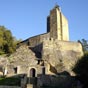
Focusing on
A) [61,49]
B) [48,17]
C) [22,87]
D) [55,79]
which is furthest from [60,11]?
[22,87]

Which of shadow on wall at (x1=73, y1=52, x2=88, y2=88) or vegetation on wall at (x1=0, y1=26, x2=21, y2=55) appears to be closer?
shadow on wall at (x1=73, y1=52, x2=88, y2=88)

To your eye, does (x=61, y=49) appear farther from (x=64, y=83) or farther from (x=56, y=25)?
(x=64, y=83)

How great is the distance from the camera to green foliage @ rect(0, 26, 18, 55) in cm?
4938

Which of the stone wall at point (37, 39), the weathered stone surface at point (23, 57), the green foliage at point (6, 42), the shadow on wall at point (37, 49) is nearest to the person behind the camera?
the weathered stone surface at point (23, 57)

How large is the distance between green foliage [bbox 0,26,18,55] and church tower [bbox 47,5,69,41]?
25.9 feet

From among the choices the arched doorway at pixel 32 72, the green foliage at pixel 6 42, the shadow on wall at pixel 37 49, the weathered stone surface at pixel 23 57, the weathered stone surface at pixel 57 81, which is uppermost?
the green foliage at pixel 6 42

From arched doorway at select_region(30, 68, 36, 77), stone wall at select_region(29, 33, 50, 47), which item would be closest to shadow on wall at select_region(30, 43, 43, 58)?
stone wall at select_region(29, 33, 50, 47)

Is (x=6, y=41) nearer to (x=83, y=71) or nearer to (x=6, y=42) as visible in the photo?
(x=6, y=42)

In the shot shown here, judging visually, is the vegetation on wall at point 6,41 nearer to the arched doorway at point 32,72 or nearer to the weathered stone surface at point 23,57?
the weathered stone surface at point 23,57

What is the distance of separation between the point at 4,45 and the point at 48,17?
1163 centimetres

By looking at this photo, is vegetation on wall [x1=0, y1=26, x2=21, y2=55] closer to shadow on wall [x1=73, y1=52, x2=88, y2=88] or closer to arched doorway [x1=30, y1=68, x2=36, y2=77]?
arched doorway [x1=30, y1=68, x2=36, y2=77]

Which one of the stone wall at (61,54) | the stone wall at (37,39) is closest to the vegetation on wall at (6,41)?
the stone wall at (37,39)

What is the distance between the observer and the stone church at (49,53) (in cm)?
4112

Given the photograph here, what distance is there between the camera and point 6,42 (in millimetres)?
49906
